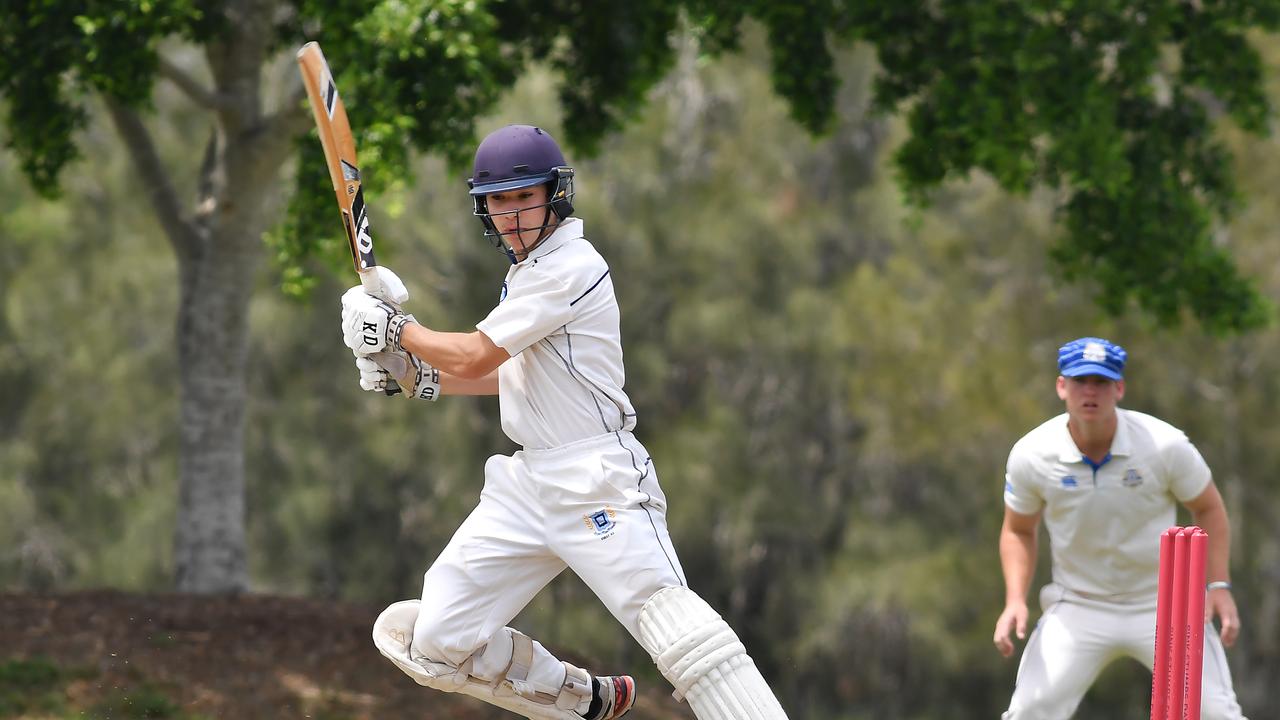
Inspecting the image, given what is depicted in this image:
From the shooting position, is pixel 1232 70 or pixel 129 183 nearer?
pixel 1232 70

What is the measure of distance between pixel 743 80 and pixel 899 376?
578 cm

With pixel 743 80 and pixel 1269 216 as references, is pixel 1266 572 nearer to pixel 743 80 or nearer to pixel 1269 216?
pixel 1269 216

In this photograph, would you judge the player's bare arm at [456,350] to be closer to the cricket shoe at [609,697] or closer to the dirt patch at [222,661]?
the cricket shoe at [609,697]

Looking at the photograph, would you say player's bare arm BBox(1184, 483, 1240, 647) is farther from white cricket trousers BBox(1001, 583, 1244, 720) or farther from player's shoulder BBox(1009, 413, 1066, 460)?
player's shoulder BBox(1009, 413, 1066, 460)

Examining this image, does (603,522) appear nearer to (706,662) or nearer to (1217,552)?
(706,662)

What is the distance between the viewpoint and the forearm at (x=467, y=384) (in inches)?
225

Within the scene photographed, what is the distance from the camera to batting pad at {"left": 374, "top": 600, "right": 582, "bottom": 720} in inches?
214

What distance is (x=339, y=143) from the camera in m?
5.68

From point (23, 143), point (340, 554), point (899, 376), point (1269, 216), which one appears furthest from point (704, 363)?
point (23, 143)

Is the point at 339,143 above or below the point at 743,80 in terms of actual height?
below

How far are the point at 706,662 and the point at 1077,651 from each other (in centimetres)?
181

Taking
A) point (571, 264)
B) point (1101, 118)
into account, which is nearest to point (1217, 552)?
point (571, 264)

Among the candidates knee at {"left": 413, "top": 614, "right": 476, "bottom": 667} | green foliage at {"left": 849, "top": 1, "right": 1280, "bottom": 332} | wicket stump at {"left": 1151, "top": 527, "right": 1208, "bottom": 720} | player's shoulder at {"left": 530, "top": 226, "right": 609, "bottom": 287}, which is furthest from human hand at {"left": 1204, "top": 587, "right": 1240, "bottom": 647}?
green foliage at {"left": 849, "top": 1, "right": 1280, "bottom": 332}

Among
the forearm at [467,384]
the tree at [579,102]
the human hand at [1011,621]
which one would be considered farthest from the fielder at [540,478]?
the tree at [579,102]
